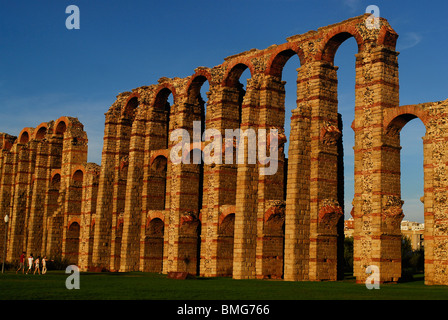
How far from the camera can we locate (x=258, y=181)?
109 ft

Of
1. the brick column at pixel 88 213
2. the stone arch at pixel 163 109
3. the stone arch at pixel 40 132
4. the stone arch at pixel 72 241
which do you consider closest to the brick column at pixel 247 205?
the stone arch at pixel 163 109

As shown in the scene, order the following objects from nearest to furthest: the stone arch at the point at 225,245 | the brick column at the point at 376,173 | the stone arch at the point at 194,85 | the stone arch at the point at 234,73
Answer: the brick column at the point at 376,173 → the stone arch at the point at 225,245 → the stone arch at the point at 234,73 → the stone arch at the point at 194,85

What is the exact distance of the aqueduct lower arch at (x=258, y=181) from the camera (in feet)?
88.9

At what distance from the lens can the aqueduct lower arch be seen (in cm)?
2709

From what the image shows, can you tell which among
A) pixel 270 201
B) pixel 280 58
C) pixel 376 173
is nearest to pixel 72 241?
pixel 270 201

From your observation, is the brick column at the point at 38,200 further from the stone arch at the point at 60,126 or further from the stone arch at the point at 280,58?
the stone arch at the point at 280,58

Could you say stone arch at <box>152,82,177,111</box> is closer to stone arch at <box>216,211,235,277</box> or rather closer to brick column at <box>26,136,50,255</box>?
stone arch at <box>216,211,235,277</box>

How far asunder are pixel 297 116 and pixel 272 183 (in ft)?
14.5

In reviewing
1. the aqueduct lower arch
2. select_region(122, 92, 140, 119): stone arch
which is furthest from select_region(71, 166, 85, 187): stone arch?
select_region(122, 92, 140, 119): stone arch

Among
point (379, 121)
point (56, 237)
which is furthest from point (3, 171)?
point (379, 121)

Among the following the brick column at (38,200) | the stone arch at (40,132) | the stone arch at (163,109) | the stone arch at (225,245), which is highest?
the stone arch at (40,132)

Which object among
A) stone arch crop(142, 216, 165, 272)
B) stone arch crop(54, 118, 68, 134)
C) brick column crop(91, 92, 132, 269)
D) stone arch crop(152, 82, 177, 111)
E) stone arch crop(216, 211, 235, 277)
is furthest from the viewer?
stone arch crop(54, 118, 68, 134)
